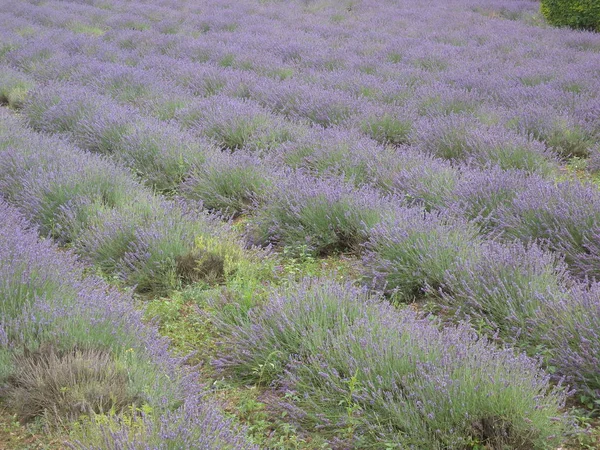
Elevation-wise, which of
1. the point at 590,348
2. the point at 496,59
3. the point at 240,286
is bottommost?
the point at 240,286

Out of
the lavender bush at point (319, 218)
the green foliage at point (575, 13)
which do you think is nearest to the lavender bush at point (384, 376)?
the lavender bush at point (319, 218)

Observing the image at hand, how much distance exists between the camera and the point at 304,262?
12.5 feet

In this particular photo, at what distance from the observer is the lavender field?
222cm

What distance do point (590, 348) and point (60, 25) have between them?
1378 centimetres

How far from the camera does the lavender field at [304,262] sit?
222 cm

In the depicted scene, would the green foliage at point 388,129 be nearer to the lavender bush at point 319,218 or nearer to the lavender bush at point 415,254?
the lavender bush at point 319,218

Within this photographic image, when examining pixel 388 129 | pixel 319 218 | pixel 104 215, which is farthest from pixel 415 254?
pixel 388 129

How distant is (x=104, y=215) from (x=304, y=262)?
1296mm

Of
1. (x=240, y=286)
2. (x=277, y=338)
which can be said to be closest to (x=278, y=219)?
Result: (x=240, y=286)

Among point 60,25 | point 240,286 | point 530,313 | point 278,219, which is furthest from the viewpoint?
point 60,25

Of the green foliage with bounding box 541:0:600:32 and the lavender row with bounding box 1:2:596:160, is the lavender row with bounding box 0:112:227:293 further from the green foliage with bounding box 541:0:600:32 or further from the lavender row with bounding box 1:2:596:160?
the green foliage with bounding box 541:0:600:32

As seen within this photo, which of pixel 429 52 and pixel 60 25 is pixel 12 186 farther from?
pixel 60 25

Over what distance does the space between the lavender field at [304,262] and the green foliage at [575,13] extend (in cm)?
436

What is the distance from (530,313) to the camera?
109 inches
